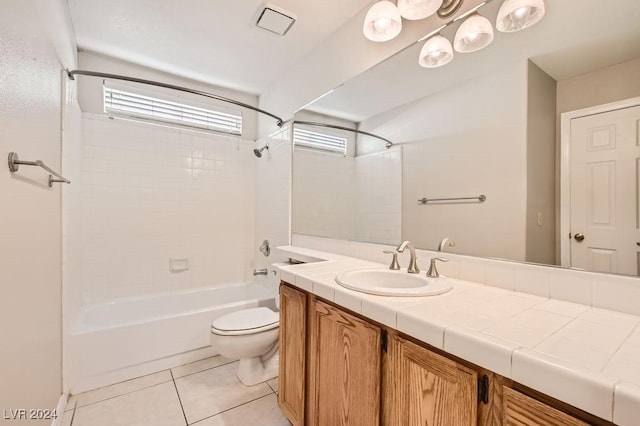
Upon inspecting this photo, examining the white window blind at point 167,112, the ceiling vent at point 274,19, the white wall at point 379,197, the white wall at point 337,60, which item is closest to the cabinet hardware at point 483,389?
the white wall at point 379,197

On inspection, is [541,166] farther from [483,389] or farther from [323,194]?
[323,194]

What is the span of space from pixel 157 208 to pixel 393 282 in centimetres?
228

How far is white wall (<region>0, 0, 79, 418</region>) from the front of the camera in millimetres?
870

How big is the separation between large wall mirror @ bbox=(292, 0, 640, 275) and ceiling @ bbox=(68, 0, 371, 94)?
0.54 meters

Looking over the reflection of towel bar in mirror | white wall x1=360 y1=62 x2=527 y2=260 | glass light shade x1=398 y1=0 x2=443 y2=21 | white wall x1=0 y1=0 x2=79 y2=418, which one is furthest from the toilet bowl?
glass light shade x1=398 y1=0 x2=443 y2=21

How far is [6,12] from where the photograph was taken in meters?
0.86

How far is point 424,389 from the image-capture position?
29.9 inches

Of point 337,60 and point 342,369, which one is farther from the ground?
point 337,60

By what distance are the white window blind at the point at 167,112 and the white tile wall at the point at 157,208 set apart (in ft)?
0.31

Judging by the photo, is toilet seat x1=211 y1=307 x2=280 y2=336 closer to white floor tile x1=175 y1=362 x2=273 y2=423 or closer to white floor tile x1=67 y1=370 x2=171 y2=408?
white floor tile x1=175 y1=362 x2=273 y2=423

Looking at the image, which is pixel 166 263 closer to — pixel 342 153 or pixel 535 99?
pixel 342 153

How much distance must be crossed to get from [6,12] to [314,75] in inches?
65.0

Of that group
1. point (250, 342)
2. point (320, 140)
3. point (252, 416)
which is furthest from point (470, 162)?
point (252, 416)

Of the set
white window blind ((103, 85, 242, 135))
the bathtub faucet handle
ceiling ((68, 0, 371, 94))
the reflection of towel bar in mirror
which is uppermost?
ceiling ((68, 0, 371, 94))
